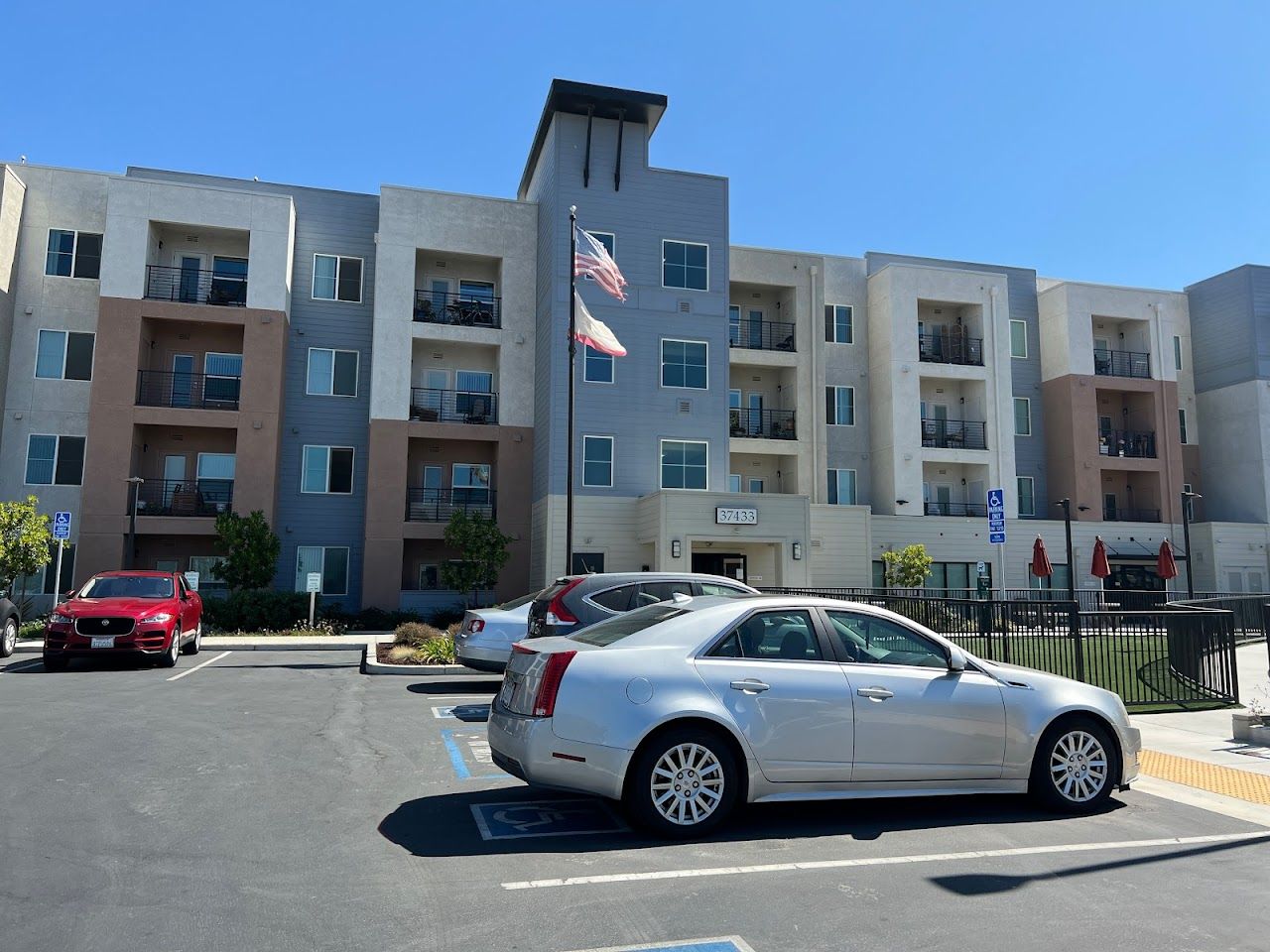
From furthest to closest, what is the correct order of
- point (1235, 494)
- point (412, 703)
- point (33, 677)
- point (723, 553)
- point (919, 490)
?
point (1235, 494) → point (919, 490) → point (723, 553) → point (33, 677) → point (412, 703)

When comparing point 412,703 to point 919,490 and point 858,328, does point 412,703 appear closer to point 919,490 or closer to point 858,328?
point 919,490

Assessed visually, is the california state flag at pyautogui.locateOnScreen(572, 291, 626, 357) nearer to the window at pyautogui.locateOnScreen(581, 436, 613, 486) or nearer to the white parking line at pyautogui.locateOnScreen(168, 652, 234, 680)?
the window at pyautogui.locateOnScreen(581, 436, 613, 486)

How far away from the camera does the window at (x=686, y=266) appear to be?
30.0 meters

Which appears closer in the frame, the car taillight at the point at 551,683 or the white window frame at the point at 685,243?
the car taillight at the point at 551,683

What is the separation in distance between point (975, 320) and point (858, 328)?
4650mm

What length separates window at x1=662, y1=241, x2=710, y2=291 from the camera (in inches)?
1183

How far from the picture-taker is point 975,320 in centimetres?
3669

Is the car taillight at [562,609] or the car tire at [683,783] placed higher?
the car taillight at [562,609]

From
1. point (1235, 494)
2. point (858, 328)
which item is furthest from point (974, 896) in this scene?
point (1235, 494)

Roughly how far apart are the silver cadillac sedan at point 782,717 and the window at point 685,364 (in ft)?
75.2

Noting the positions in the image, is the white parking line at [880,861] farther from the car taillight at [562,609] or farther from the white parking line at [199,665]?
the white parking line at [199,665]

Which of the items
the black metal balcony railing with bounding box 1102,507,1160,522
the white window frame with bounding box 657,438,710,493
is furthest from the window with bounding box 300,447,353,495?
the black metal balcony railing with bounding box 1102,507,1160,522

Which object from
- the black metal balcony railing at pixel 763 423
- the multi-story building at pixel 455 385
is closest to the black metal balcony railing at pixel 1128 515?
the multi-story building at pixel 455 385

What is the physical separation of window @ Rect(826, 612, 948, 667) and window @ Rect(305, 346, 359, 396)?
27.2m
